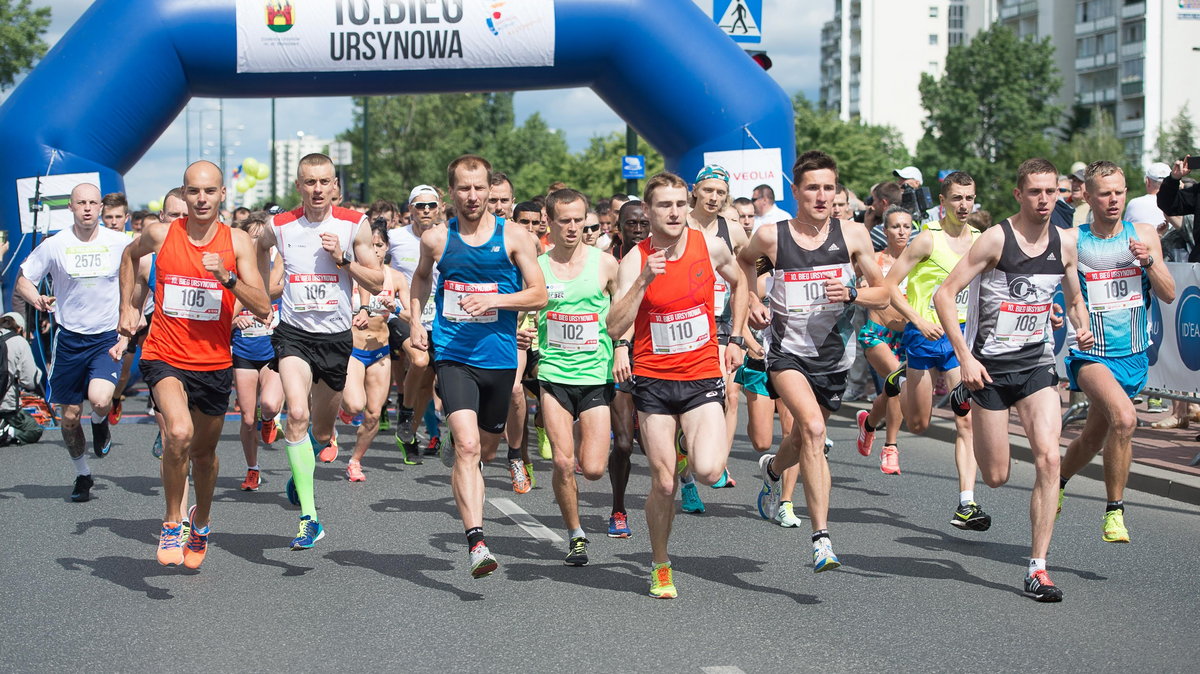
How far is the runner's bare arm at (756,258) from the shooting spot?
24.5ft

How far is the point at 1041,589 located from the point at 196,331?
14.5 feet

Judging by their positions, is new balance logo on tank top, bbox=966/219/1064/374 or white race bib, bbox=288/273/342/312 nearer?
new balance logo on tank top, bbox=966/219/1064/374

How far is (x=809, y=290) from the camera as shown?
742 centimetres

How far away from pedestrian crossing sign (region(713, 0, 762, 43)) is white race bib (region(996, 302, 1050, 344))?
1315cm

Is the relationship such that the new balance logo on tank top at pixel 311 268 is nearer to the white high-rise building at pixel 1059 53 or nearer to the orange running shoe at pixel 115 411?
the orange running shoe at pixel 115 411

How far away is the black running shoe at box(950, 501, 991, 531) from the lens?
8.23 m

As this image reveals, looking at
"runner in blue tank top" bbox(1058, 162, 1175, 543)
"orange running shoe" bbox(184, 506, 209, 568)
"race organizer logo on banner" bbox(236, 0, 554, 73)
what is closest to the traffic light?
"race organizer logo on banner" bbox(236, 0, 554, 73)

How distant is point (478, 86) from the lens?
749 inches

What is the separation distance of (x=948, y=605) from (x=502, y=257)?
2811 mm

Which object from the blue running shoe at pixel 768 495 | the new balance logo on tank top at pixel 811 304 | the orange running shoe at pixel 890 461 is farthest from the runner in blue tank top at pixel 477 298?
the orange running shoe at pixel 890 461

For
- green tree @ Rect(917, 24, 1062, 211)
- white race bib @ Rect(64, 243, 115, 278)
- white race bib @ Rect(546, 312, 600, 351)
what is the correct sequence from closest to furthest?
white race bib @ Rect(546, 312, 600, 351) < white race bib @ Rect(64, 243, 115, 278) < green tree @ Rect(917, 24, 1062, 211)

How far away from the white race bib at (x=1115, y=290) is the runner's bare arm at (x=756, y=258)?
1.88 meters

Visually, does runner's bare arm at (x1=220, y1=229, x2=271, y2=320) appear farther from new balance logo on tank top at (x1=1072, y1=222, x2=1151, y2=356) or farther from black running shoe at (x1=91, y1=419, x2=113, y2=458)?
new balance logo on tank top at (x1=1072, y1=222, x2=1151, y2=356)

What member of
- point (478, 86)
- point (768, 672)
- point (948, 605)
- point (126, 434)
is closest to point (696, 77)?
point (478, 86)
